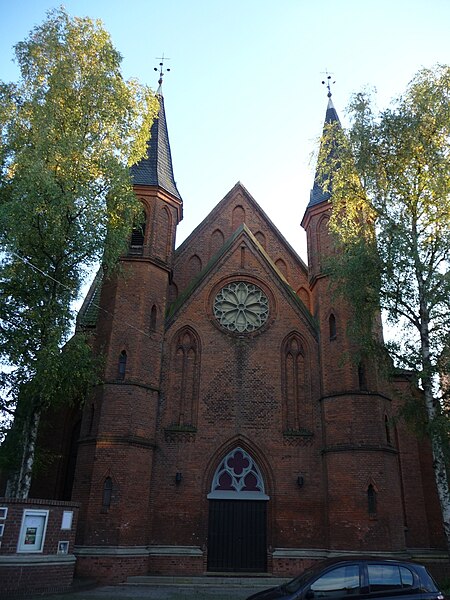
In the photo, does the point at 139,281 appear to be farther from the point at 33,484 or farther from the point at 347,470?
the point at 347,470

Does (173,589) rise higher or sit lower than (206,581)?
lower

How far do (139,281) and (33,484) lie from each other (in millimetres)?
8189

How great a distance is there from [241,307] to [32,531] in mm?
10901


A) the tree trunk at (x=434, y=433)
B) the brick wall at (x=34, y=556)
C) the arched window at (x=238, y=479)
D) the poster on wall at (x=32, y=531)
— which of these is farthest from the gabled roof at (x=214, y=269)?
the poster on wall at (x=32, y=531)

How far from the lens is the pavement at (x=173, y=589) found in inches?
490

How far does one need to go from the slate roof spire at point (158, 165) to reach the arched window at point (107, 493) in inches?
456

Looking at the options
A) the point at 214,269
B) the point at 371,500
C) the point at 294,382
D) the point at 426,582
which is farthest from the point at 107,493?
the point at 426,582

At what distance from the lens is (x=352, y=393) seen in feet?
57.2

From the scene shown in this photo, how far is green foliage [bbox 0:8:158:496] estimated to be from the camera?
13945mm

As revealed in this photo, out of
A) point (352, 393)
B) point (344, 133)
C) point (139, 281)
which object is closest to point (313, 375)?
point (352, 393)

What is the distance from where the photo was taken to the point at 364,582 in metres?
8.08

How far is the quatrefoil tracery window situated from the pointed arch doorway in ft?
15.5

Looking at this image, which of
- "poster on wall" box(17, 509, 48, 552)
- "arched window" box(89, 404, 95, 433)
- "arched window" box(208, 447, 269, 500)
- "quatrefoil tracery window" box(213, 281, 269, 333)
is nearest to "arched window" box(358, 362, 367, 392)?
"quatrefoil tracery window" box(213, 281, 269, 333)

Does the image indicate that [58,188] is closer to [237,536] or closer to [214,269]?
[214,269]
